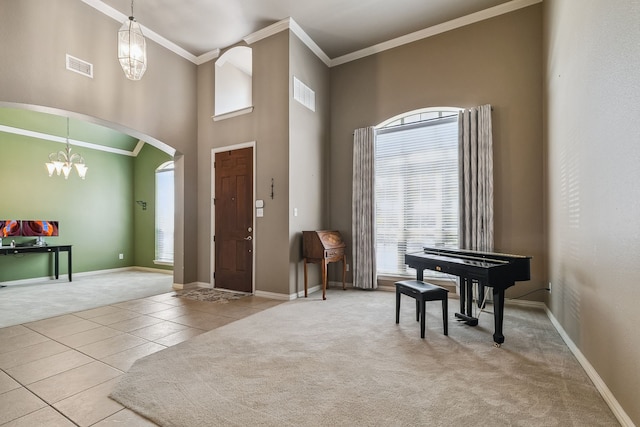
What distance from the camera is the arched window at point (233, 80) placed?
5312 mm

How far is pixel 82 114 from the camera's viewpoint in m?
3.89

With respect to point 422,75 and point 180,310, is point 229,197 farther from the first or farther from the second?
point 422,75

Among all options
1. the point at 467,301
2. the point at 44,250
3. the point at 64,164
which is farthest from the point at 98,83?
the point at 467,301

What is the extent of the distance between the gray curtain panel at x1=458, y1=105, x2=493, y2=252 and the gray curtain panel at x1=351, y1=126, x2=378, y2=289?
1352 mm

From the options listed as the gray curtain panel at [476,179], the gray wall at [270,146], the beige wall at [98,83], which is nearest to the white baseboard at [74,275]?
the beige wall at [98,83]

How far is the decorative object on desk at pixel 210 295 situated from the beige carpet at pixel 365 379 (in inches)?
51.6

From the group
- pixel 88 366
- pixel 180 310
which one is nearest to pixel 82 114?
pixel 180 310

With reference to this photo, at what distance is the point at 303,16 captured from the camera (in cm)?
438

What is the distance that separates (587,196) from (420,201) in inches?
95.7

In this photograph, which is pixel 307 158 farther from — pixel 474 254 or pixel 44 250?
pixel 44 250

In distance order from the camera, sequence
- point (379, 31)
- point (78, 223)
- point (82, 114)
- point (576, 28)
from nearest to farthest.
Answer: point (576, 28), point (82, 114), point (379, 31), point (78, 223)

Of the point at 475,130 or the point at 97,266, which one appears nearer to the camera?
the point at 475,130

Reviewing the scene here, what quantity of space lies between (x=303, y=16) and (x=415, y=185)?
3005mm

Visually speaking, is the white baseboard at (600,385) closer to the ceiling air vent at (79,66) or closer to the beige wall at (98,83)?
the beige wall at (98,83)
